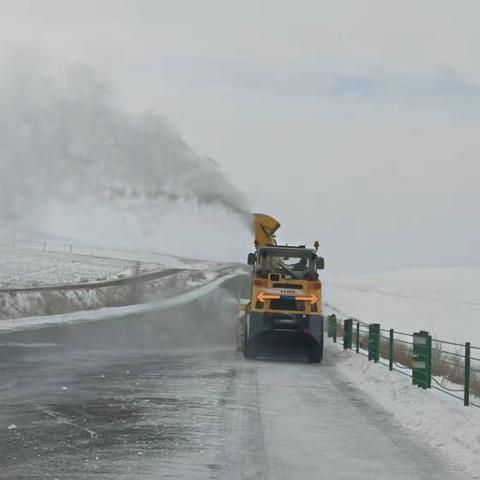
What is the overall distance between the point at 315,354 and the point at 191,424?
35.8ft

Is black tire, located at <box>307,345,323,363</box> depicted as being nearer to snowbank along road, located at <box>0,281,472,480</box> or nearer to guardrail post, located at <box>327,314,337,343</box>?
snowbank along road, located at <box>0,281,472,480</box>

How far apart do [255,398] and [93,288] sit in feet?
89.2

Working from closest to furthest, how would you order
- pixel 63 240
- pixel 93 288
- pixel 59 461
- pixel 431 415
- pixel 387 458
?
pixel 59 461
pixel 387 458
pixel 431 415
pixel 93 288
pixel 63 240

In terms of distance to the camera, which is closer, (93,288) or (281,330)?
(281,330)

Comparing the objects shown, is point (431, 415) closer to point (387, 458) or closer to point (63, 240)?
point (387, 458)

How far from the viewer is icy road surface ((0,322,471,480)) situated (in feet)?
25.1

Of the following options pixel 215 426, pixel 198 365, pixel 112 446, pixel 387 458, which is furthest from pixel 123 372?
pixel 387 458

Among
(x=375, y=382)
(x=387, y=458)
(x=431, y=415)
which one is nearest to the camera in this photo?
(x=387, y=458)

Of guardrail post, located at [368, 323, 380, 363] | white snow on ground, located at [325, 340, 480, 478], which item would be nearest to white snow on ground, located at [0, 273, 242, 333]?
guardrail post, located at [368, 323, 380, 363]

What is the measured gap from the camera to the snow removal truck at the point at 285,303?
2025 centimetres

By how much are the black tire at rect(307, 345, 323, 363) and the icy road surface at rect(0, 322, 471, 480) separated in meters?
1.64

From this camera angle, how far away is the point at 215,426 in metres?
9.88

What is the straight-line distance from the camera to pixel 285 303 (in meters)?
20.4

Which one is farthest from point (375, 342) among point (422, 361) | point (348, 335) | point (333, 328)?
point (333, 328)
